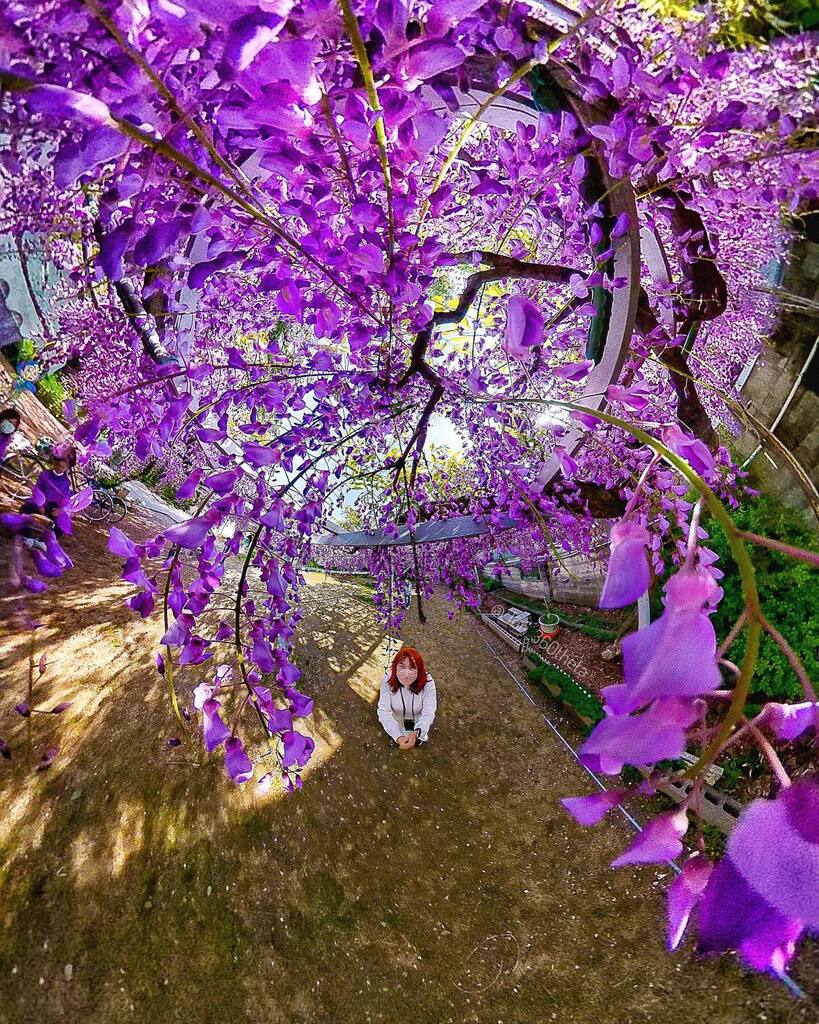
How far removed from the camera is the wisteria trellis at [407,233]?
29cm

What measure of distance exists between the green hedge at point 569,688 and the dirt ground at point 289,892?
2.09ft

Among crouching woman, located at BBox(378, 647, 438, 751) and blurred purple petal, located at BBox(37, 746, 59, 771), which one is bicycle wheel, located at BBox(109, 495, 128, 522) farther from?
crouching woman, located at BBox(378, 647, 438, 751)

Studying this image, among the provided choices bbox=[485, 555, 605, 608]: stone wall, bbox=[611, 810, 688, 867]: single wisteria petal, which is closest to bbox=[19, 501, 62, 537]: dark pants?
bbox=[611, 810, 688, 867]: single wisteria petal

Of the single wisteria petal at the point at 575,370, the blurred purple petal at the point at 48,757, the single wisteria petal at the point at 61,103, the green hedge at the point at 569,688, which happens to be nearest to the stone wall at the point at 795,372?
the single wisteria petal at the point at 575,370

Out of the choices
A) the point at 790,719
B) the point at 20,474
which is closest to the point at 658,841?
the point at 790,719

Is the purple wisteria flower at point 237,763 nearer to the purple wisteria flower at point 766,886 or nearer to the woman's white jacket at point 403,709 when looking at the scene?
the purple wisteria flower at point 766,886

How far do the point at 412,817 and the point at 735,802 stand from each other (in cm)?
176

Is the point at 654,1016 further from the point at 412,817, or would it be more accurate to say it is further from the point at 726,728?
Result: the point at 726,728

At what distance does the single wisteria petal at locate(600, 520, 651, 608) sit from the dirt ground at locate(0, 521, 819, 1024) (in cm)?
241

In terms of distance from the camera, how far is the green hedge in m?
3.61

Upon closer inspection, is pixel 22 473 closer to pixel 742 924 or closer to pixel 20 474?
pixel 20 474

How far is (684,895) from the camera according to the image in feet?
1.05

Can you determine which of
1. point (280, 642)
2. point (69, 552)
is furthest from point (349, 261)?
point (69, 552)

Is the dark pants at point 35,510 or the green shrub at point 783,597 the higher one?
the dark pants at point 35,510
